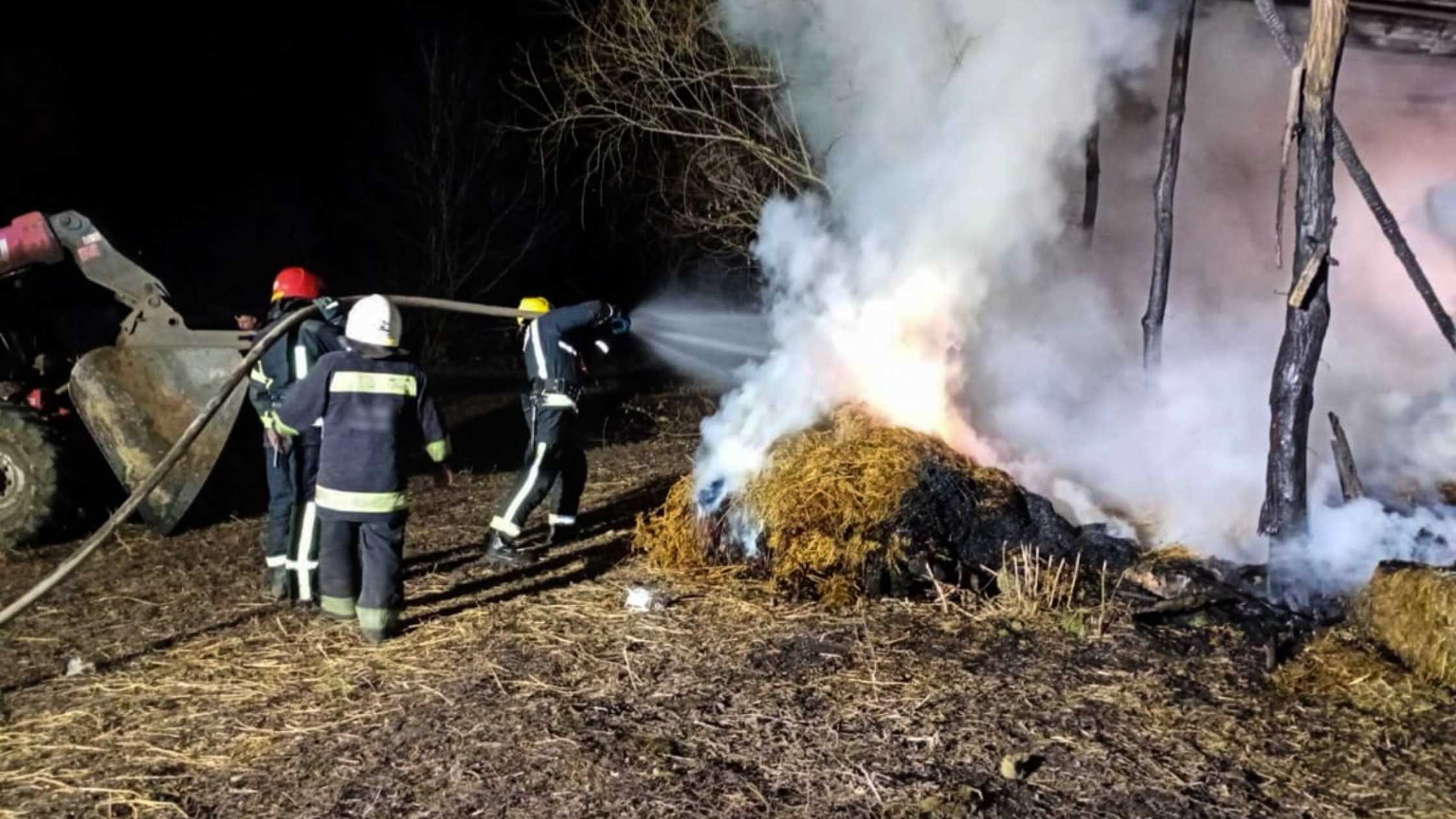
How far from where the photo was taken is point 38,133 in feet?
44.8

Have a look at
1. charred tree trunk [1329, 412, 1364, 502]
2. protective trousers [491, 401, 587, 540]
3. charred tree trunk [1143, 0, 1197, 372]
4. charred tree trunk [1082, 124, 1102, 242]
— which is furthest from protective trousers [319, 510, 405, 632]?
charred tree trunk [1082, 124, 1102, 242]

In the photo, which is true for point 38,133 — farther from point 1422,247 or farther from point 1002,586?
point 1422,247

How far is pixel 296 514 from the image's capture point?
21.8ft

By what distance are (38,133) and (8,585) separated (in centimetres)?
876

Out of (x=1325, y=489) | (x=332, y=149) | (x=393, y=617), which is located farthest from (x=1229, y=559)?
(x=332, y=149)

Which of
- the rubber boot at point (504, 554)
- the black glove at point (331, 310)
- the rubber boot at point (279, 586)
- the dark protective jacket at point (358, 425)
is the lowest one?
the rubber boot at point (279, 586)

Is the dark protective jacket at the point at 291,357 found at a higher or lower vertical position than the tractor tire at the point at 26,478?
higher

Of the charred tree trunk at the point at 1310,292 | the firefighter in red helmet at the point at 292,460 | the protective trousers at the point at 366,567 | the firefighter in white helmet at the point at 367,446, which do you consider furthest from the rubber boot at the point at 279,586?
the charred tree trunk at the point at 1310,292

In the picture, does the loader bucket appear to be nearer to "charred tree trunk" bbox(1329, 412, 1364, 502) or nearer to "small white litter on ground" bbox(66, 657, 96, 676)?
"small white litter on ground" bbox(66, 657, 96, 676)

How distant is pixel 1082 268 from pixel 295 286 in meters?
8.08

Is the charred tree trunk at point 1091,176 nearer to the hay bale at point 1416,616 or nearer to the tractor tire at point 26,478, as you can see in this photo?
the hay bale at point 1416,616

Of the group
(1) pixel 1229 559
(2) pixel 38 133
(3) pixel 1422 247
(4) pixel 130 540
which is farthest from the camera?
(2) pixel 38 133

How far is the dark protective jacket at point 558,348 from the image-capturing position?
7543 millimetres

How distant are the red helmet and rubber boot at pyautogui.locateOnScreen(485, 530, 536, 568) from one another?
6.29ft
